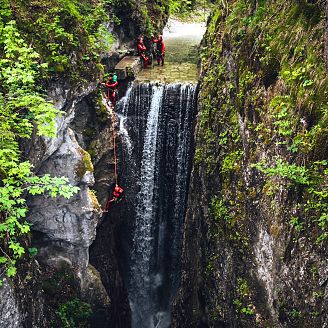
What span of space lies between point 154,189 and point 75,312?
4.92 m

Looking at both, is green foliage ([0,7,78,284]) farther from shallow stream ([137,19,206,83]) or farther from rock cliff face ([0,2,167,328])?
shallow stream ([137,19,206,83])

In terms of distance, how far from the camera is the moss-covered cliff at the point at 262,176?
20.0 feet

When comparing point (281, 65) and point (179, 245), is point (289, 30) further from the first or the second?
point (179, 245)

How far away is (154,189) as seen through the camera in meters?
13.6

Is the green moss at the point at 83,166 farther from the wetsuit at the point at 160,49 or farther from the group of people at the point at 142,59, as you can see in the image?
the wetsuit at the point at 160,49

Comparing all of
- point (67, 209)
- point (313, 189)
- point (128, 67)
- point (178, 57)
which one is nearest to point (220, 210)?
point (313, 189)

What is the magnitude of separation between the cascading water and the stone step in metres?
0.59

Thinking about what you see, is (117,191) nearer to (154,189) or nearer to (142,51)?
(154,189)

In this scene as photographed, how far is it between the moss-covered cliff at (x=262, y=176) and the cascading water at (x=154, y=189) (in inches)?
76.5

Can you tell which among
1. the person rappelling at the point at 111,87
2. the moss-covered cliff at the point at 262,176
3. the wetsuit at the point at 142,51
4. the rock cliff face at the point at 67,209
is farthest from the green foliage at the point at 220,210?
the wetsuit at the point at 142,51

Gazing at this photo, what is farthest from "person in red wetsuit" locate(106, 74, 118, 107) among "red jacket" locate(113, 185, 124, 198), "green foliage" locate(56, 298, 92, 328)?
"green foliage" locate(56, 298, 92, 328)

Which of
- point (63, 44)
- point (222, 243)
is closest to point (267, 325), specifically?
point (222, 243)

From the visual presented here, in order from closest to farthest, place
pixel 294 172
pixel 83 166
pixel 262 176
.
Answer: pixel 294 172 → pixel 262 176 → pixel 83 166

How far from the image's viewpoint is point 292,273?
6457 mm
